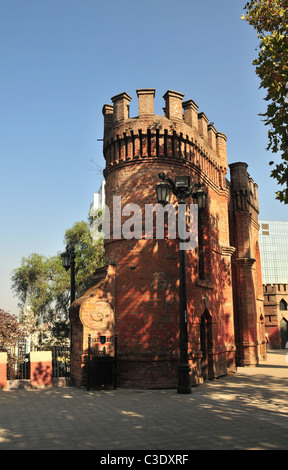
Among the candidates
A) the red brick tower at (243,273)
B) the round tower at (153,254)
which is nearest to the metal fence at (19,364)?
the round tower at (153,254)

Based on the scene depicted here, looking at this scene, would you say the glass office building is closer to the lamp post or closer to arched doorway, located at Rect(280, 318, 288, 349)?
arched doorway, located at Rect(280, 318, 288, 349)

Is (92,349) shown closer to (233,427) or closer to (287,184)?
(233,427)

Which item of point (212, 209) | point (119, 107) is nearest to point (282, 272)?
point (212, 209)

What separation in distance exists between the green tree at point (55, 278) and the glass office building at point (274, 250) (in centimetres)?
4670

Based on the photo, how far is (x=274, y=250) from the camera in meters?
73.9

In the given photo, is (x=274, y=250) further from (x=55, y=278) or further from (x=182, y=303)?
(x=182, y=303)

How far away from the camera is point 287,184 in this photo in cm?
883

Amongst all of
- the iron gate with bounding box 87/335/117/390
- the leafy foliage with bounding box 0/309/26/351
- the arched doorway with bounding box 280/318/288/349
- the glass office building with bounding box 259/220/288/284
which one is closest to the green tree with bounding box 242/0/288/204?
the iron gate with bounding box 87/335/117/390

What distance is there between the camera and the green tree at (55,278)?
32.1 m

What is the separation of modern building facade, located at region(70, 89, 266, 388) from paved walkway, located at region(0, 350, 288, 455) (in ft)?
3.98

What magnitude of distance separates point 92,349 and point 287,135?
8337mm

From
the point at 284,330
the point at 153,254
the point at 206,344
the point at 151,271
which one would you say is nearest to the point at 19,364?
the point at 151,271

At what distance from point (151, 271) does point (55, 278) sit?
2467 cm
